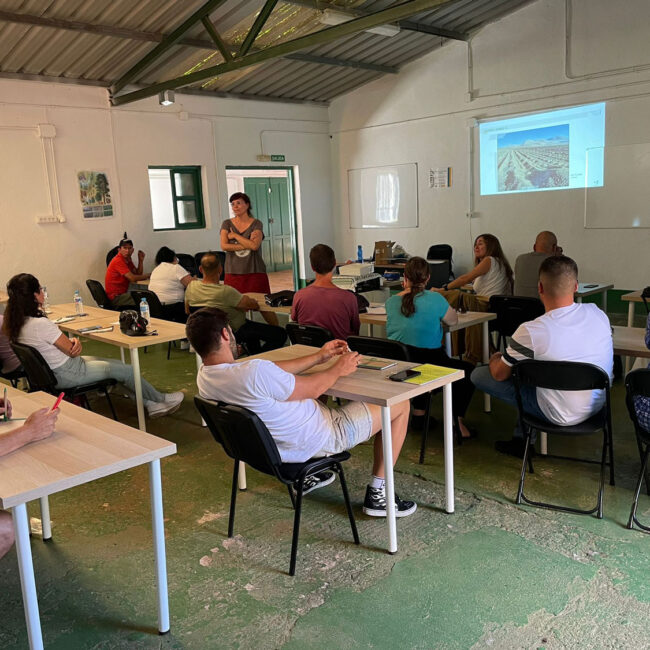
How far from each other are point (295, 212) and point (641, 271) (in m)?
5.69

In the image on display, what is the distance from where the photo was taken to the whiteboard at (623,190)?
25.4ft

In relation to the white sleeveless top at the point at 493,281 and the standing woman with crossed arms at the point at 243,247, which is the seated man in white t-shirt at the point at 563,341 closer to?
the white sleeveless top at the point at 493,281

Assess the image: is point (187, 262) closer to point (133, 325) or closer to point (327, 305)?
point (133, 325)

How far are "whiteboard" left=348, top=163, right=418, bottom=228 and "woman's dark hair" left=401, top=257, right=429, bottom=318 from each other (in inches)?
260

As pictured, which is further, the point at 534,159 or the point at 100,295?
the point at 534,159

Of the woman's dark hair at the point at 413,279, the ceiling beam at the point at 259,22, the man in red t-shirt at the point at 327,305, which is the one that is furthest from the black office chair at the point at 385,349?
the ceiling beam at the point at 259,22

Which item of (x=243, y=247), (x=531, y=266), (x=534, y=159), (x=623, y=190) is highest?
(x=534, y=159)

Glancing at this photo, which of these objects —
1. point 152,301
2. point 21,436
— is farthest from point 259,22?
point 21,436

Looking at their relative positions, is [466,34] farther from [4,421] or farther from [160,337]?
[4,421]

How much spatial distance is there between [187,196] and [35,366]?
20.7ft

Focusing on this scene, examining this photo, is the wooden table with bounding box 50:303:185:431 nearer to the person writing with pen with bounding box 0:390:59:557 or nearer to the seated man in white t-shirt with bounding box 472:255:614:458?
the person writing with pen with bounding box 0:390:59:557

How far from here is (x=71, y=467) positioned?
2.08 meters

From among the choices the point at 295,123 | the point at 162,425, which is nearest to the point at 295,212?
the point at 295,123

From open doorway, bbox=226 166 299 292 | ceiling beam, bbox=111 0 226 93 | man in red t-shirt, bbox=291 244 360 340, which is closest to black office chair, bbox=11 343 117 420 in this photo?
man in red t-shirt, bbox=291 244 360 340
